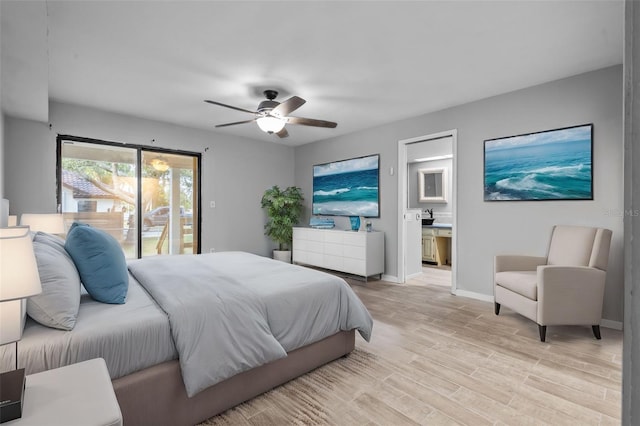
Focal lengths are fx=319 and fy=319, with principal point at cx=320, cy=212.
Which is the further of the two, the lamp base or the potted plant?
the potted plant

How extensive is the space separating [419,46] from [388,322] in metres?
2.59

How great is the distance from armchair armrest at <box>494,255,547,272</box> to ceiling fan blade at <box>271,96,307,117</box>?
8.64ft

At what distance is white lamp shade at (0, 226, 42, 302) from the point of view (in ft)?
3.59

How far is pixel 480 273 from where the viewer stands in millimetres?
3988

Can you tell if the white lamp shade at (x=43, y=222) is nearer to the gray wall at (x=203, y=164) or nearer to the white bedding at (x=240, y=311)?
the white bedding at (x=240, y=311)

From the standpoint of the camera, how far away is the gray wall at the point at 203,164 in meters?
3.88

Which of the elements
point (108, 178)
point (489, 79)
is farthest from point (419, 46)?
point (108, 178)

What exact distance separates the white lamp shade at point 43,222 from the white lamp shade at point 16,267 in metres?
2.44

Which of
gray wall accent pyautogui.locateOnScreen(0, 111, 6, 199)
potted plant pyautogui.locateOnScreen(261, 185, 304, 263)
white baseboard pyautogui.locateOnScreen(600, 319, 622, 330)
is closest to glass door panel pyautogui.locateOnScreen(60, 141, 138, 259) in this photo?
gray wall accent pyautogui.locateOnScreen(0, 111, 6, 199)

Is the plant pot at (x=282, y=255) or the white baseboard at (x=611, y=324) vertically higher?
the plant pot at (x=282, y=255)

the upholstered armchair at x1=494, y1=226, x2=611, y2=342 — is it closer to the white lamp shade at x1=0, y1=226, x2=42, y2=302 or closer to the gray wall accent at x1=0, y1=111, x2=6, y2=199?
the white lamp shade at x1=0, y1=226, x2=42, y2=302

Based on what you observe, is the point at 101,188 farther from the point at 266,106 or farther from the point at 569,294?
the point at 569,294

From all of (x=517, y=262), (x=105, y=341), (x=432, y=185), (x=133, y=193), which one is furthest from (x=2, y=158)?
(x=432, y=185)

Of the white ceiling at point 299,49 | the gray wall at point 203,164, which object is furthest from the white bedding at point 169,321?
the gray wall at point 203,164
